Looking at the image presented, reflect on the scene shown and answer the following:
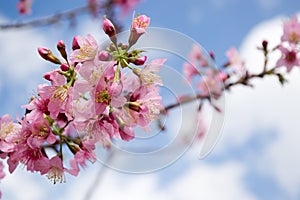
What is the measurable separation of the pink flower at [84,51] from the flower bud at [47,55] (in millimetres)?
156

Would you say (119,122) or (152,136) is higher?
(152,136)

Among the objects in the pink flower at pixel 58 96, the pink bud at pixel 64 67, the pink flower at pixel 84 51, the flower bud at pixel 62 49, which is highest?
the flower bud at pixel 62 49

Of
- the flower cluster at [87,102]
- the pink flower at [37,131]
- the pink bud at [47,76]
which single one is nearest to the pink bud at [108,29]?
the flower cluster at [87,102]

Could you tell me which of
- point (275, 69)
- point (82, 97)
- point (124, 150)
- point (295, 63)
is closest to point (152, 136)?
point (124, 150)

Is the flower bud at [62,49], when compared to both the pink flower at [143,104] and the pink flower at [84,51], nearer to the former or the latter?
the pink flower at [84,51]

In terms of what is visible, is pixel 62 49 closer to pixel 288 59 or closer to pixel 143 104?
pixel 143 104

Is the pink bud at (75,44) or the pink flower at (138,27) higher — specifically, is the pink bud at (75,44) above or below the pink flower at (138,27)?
below

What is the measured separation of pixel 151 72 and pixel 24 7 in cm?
532

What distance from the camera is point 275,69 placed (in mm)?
2656

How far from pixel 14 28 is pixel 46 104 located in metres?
2.52

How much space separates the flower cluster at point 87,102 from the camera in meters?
1.53

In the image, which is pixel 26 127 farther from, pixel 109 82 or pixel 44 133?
pixel 109 82

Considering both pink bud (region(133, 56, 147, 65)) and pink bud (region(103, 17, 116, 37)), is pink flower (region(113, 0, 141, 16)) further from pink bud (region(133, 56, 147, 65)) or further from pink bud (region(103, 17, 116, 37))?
pink bud (region(133, 56, 147, 65))

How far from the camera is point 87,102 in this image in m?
1.57
